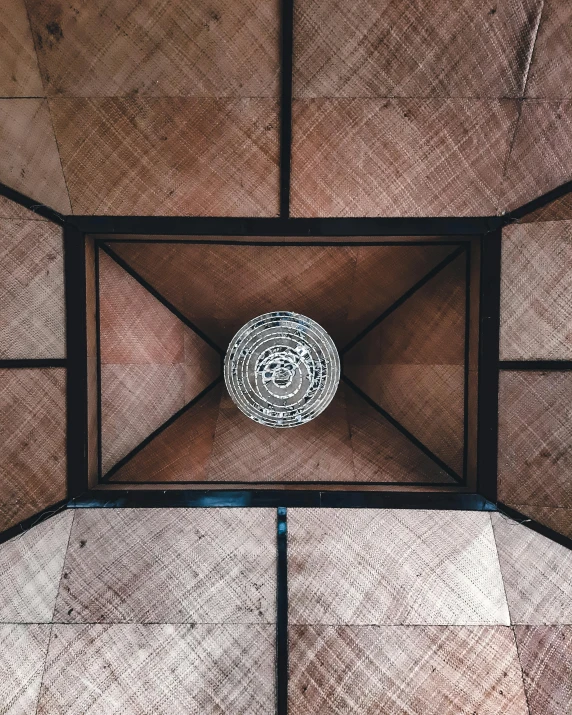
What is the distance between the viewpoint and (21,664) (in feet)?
8.98

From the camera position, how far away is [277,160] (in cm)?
291

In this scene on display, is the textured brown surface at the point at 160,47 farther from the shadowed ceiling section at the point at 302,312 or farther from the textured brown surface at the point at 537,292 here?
the textured brown surface at the point at 537,292

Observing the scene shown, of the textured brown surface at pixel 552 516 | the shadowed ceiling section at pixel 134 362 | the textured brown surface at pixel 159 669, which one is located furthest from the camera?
the shadowed ceiling section at pixel 134 362

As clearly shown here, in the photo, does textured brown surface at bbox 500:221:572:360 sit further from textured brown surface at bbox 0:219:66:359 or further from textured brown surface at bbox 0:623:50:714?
textured brown surface at bbox 0:623:50:714

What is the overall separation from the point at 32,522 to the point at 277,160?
2.90 metres

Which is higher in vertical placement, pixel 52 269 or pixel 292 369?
pixel 52 269

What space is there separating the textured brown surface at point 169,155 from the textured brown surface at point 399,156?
0.84 ft

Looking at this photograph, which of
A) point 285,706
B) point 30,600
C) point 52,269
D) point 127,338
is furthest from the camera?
point 127,338

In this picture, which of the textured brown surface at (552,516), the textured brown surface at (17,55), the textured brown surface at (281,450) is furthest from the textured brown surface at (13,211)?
the textured brown surface at (552,516)

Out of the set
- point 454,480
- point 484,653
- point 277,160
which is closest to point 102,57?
point 277,160

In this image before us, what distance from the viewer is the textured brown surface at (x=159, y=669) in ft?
8.78

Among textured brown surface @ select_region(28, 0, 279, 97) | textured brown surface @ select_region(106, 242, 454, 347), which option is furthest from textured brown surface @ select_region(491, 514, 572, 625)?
textured brown surface @ select_region(28, 0, 279, 97)

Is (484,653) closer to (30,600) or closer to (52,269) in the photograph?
(30,600)

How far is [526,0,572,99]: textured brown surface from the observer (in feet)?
9.10
